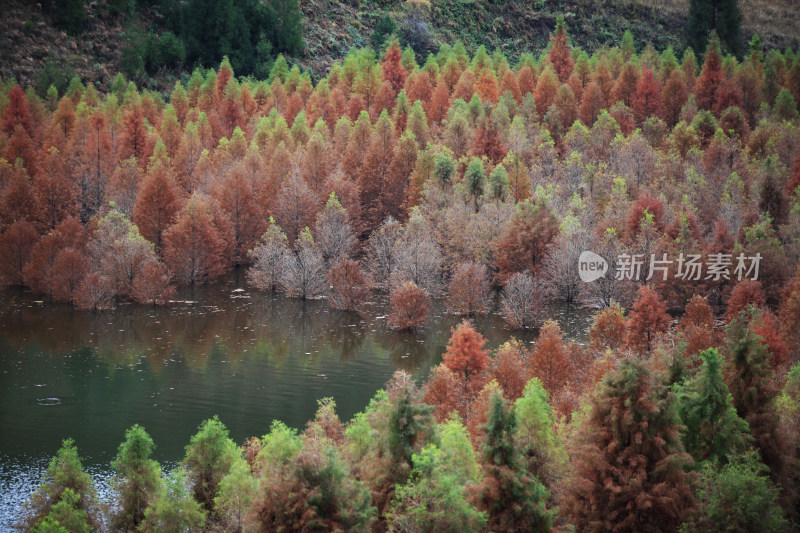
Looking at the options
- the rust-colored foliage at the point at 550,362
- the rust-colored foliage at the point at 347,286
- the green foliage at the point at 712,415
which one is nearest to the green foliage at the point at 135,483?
the green foliage at the point at 712,415

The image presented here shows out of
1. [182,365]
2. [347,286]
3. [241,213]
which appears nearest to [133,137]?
[241,213]

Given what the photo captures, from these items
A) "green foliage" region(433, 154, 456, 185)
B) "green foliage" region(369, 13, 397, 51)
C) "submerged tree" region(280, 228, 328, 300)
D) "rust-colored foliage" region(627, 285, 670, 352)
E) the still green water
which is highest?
"green foliage" region(369, 13, 397, 51)

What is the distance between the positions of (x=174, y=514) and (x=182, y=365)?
29.9 meters

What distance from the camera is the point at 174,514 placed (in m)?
33.3

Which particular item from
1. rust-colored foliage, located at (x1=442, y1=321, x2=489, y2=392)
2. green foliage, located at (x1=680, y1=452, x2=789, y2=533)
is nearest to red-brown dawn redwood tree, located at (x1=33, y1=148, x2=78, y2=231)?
rust-colored foliage, located at (x1=442, y1=321, x2=489, y2=392)

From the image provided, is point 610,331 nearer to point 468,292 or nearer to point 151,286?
point 468,292

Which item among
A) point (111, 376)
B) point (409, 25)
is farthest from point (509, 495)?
point (409, 25)

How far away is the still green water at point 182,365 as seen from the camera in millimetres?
49344

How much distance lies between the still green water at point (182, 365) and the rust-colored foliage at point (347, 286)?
1135 millimetres

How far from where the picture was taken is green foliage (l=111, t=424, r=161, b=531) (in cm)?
→ 3578

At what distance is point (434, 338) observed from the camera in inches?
2721

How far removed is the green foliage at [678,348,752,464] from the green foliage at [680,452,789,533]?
66.1 inches

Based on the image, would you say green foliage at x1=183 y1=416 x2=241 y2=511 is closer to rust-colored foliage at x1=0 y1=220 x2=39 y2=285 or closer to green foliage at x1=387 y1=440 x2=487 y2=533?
green foliage at x1=387 y1=440 x2=487 y2=533

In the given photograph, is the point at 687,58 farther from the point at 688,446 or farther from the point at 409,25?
the point at 688,446
